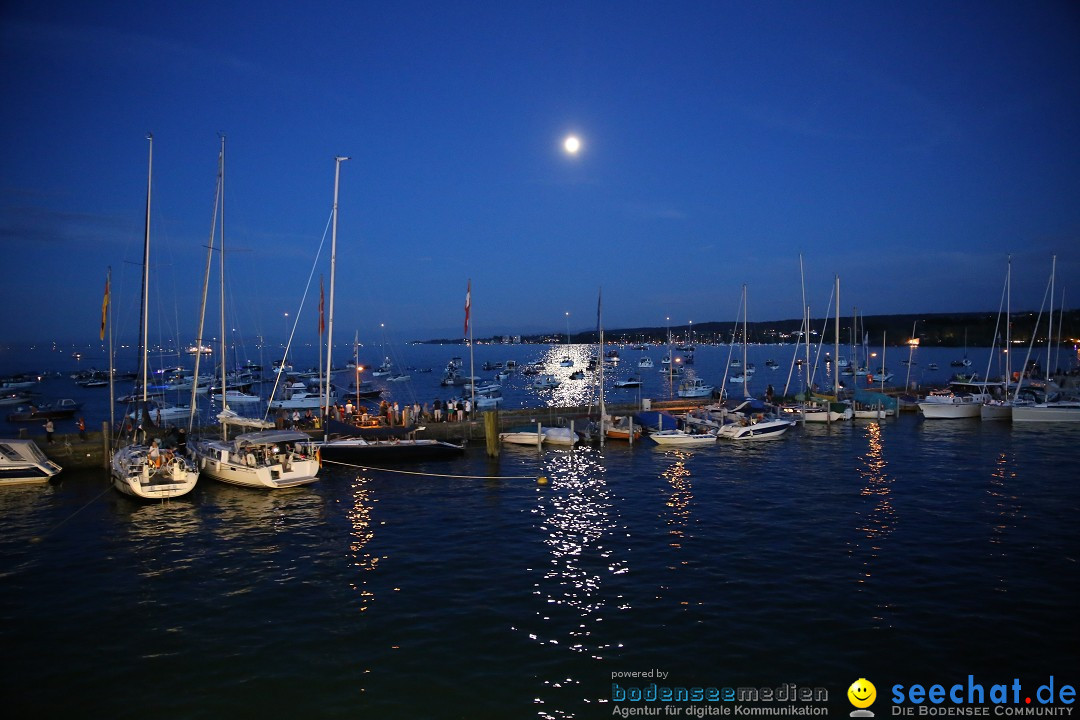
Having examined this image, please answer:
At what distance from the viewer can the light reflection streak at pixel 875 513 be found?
16938 millimetres

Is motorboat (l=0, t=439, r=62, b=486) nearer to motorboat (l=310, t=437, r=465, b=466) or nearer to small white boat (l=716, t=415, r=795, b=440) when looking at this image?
motorboat (l=310, t=437, r=465, b=466)

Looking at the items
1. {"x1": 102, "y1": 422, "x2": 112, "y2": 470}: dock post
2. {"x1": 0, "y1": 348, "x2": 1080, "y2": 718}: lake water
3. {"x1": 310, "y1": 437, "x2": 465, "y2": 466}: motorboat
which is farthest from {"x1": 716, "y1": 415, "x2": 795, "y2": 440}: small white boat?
{"x1": 102, "y1": 422, "x2": 112, "y2": 470}: dock post

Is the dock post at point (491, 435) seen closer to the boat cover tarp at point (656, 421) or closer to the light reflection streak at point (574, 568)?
the light reflection streak at point (574, 568)

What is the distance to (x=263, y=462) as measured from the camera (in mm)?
26734

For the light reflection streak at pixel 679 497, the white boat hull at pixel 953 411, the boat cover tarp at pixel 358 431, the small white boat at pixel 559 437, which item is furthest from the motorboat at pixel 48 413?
the white boat hull at pixel 953 411

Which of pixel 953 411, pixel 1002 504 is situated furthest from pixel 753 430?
pixel 953 411

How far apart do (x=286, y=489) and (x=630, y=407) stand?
28.0 meters

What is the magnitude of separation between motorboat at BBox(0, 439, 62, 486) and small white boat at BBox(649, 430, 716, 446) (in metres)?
31.9

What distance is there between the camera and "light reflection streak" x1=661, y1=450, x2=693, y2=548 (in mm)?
20453

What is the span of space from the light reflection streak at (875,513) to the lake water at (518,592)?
0.14 meters

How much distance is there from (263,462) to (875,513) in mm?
25618

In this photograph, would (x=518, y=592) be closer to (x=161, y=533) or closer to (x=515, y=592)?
(x=515, y=592)

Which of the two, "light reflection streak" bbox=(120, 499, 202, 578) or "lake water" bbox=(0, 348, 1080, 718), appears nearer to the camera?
"lake water" bbox=(0, 348, 1080, 718)

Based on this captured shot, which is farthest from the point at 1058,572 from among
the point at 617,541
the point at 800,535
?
the point at 617,541
